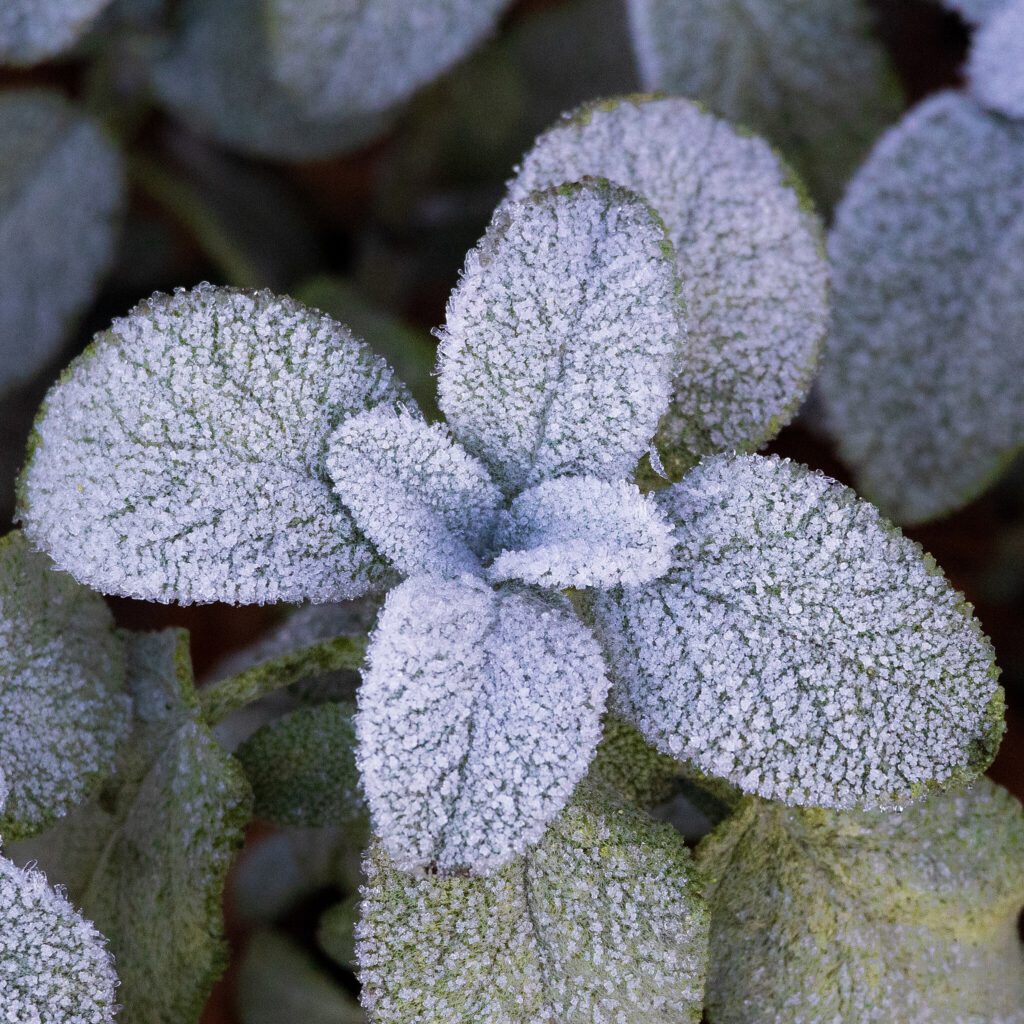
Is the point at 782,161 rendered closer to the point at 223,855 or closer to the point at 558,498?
the point at 558,498

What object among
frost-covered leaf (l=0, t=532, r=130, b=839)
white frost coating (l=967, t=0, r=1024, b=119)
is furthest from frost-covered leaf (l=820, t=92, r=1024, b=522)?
frost-covered leaf (l=0, t=532, r=130, b=839)

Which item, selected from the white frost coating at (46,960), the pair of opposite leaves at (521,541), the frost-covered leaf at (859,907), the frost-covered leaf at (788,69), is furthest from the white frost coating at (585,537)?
the frost-covered leaf at (788,69)

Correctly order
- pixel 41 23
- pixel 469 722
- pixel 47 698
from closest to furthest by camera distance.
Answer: pixel 469 722 → pixel 47 698 → pixel 41 23

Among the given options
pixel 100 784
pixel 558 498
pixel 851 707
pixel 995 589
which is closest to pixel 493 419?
pixel 558 498

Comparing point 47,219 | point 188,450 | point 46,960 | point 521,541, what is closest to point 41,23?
point 47,219

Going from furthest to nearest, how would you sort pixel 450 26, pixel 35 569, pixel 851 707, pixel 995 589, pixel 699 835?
pixel 995 589, pixel 450 26, pixel 699 835, pixel 35 569, pixel 851 707

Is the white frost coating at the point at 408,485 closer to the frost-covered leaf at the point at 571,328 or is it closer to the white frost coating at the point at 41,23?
the frost-covered leaf at the point at 571,328

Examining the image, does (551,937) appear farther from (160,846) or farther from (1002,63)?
(1002,63)
